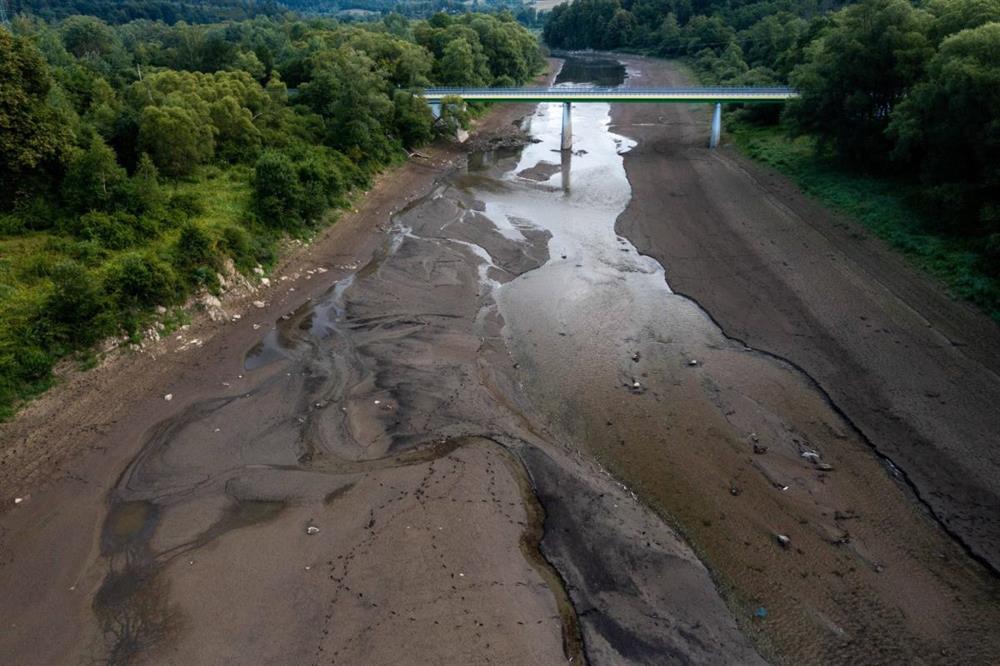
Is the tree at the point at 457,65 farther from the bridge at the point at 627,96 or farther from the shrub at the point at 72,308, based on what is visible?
the shrub at the point at 72,308

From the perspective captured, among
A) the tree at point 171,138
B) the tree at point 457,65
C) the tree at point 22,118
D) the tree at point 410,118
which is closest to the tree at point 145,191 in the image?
the tree at point 22,118

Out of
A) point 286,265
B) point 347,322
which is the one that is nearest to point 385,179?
point 286,265

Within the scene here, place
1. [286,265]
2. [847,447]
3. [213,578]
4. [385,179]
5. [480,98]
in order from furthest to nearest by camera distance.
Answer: [480,98]
[385,179]
[286,265]
[847,447]
[213,578]

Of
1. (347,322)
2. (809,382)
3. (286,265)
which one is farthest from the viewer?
(286,265)

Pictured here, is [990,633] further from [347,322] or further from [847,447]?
[347,322]

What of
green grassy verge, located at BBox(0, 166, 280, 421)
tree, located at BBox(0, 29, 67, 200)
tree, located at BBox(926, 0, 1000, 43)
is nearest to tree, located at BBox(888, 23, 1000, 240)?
tree, located at BBox(926, 0, 1000, 43)

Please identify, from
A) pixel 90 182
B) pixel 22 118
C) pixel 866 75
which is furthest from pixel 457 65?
Result: pixel 22 118
